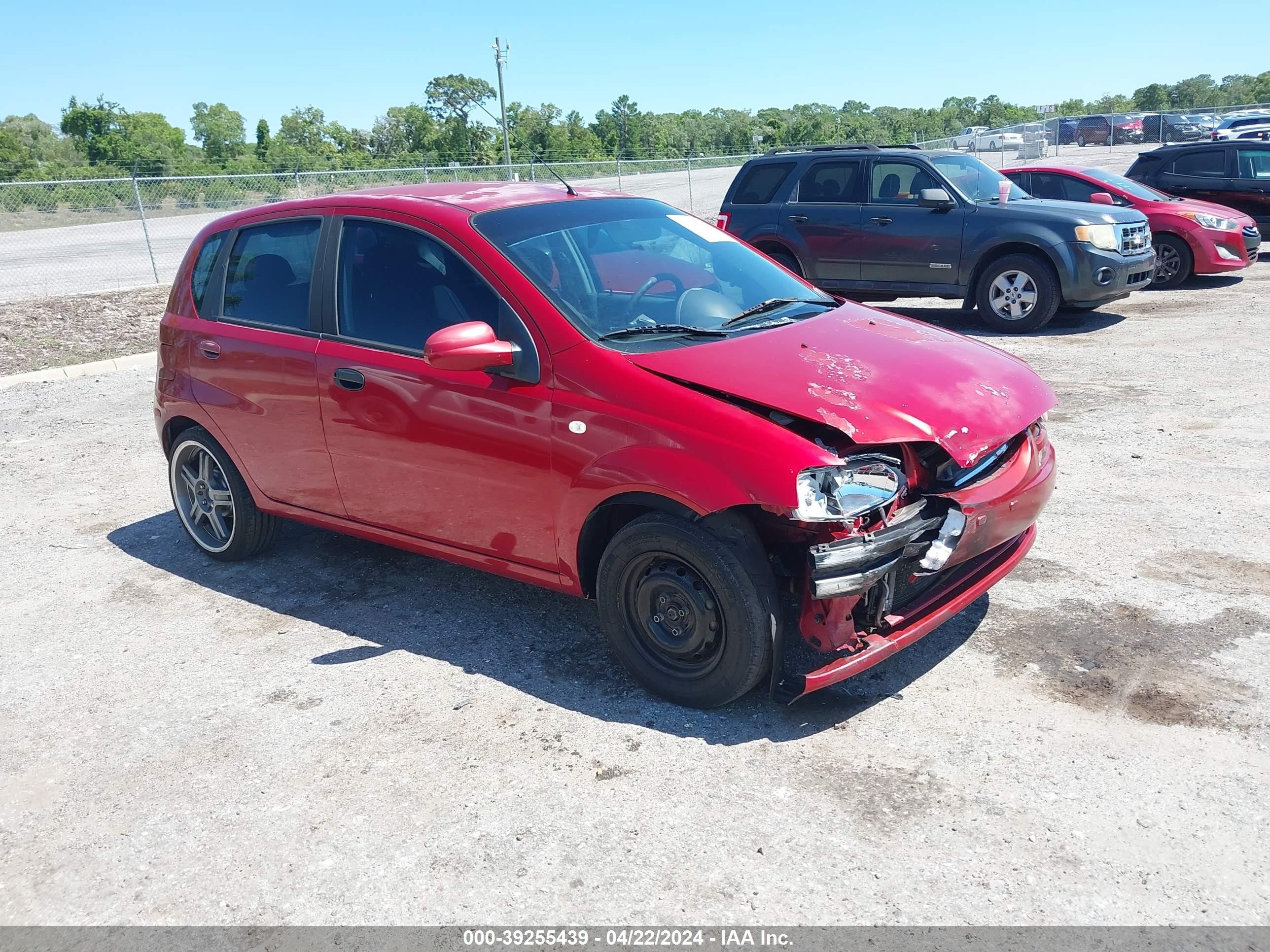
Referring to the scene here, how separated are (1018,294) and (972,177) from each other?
1.45 metres

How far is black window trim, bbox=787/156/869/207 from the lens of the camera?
11219mm

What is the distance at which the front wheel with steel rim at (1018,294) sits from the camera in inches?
411

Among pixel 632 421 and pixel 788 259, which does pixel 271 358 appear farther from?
pixel 788 259

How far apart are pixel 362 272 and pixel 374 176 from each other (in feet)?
75.5

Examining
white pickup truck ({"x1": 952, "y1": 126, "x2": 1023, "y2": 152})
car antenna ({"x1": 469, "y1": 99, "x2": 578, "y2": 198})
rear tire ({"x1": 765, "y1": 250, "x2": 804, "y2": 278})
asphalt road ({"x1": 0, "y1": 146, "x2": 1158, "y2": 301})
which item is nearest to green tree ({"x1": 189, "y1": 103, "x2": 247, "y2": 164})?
car antenna ({"x1": 469, "y1": 99, "x2": 578, "y2": 198})

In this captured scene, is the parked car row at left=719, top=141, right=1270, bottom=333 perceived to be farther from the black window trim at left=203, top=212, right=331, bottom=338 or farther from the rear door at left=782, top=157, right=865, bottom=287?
the black window trim at left=203, top=212, right=331, bottom=338

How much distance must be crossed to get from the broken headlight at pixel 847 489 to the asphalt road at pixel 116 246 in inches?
462

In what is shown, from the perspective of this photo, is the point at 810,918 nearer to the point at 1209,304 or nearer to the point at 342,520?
the point at 342,520

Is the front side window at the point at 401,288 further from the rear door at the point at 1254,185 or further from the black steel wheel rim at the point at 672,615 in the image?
the rear door at the point at 1254,185

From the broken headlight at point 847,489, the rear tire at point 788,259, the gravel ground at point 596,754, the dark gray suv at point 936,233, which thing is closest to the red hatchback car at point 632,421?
the broken headlight at point 847,489

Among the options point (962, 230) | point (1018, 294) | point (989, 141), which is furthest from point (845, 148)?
point (989, 141)

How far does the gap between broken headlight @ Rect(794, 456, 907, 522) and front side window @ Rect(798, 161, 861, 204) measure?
852cm

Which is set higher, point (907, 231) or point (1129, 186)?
point (1129, 186)

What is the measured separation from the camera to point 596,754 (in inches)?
139
